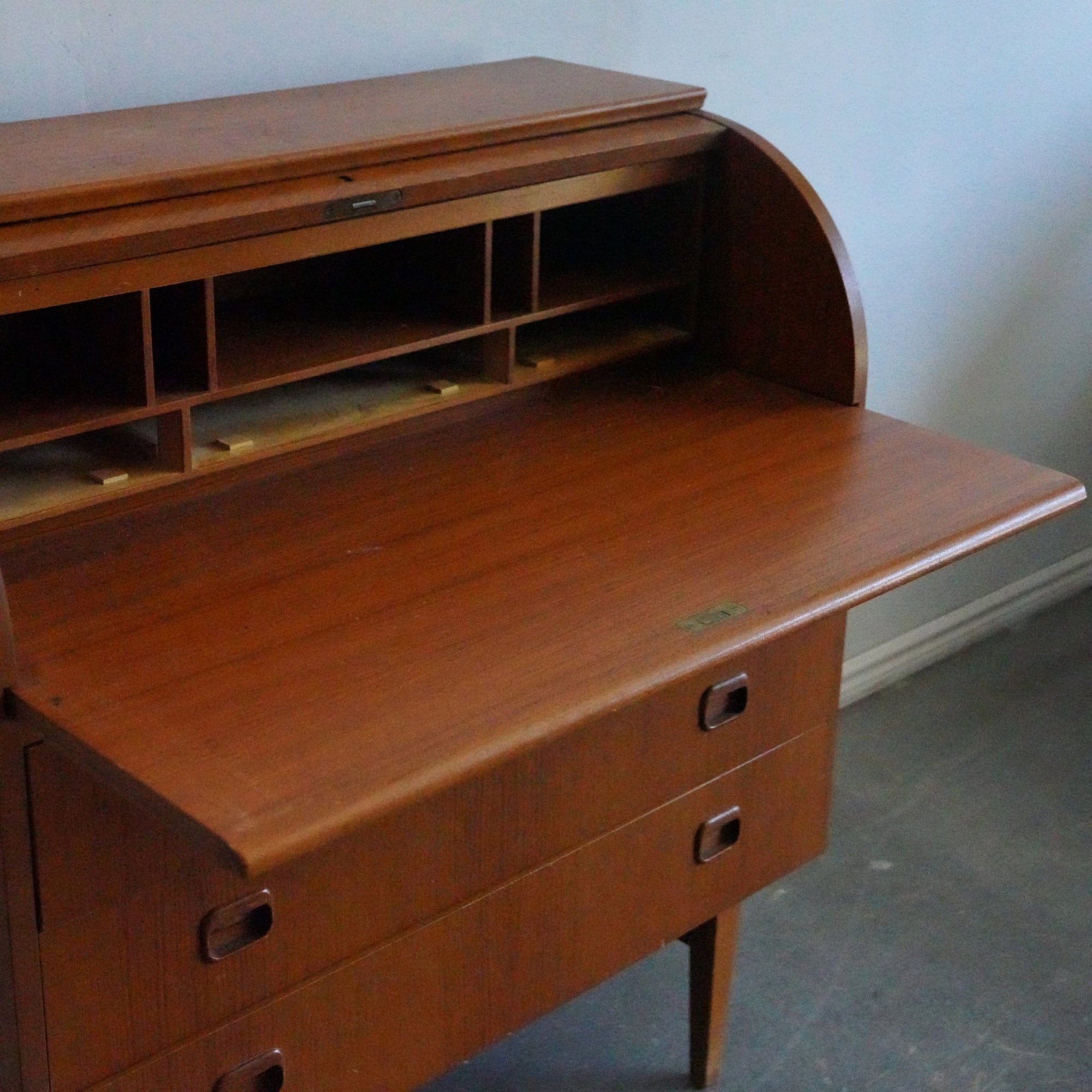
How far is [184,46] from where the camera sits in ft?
4.93

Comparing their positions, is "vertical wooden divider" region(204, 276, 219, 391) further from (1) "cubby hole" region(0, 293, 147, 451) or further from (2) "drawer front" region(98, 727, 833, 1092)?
(2) "drawer front" region(98, 727, 833, 1092)

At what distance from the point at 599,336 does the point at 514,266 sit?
0.60 ft

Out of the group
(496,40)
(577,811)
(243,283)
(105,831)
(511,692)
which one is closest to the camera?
(511,692)

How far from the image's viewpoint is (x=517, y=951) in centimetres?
146

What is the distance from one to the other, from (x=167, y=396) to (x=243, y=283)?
0.30 meters

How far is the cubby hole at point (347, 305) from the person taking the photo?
137 cm

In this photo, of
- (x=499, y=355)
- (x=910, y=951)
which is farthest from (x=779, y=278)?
(x=910, y=951)

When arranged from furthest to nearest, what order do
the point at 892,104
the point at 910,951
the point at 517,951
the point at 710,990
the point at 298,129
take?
the point at 892,104 → the point at 910,951 → the point at 710,990 → the point at 517,951 → the point at 298,129

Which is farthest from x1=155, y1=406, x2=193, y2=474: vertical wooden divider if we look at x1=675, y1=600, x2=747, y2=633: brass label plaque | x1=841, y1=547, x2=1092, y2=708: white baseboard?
x1=841, y1=547, x2=1092, y2=708: white baseboard

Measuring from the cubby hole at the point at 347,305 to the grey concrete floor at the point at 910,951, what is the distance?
38.1 inches

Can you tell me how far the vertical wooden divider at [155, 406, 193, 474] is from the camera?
1273 millimetres

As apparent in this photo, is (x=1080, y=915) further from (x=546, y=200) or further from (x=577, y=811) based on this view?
(x=546, y=200)

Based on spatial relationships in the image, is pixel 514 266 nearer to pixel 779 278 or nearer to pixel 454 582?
pixel 779 278

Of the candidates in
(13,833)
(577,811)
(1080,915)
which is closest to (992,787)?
(1080,915)
